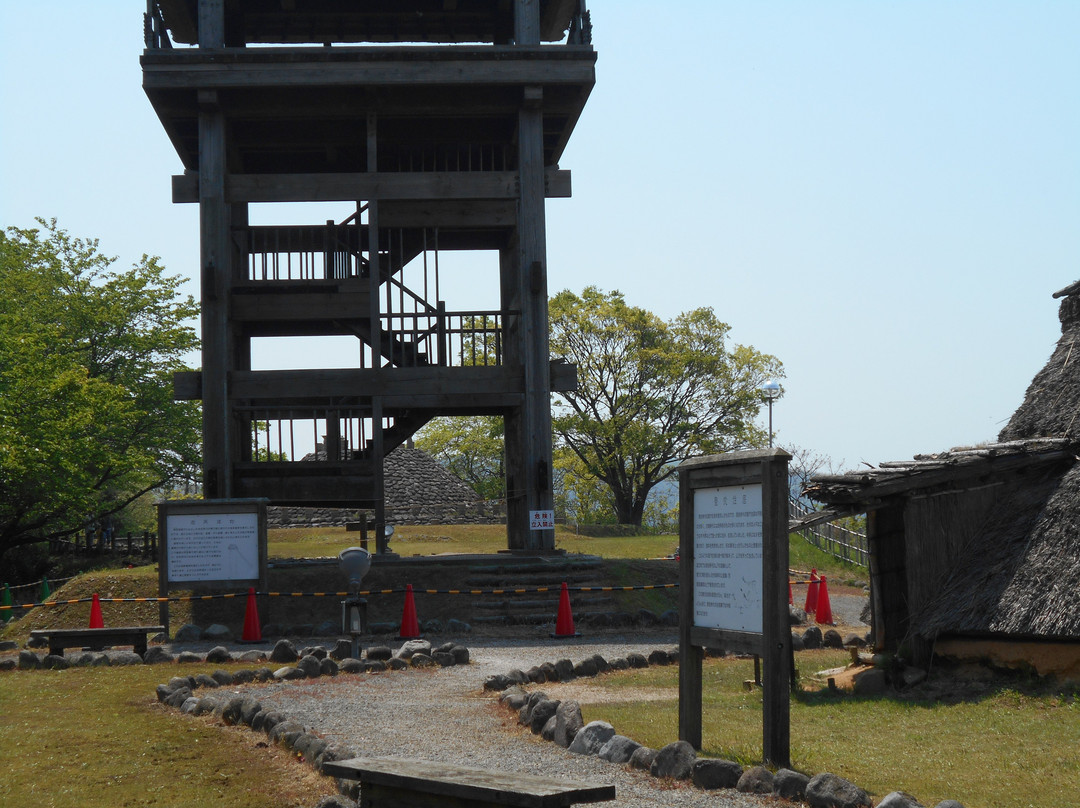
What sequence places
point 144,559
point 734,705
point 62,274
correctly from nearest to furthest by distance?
point 734,705 < point 144,559 < point 62,274

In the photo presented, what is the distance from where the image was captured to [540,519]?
23.9m

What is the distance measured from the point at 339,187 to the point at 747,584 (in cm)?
1756

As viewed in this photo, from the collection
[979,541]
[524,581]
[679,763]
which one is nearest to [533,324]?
[524,581]

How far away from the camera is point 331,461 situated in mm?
24234

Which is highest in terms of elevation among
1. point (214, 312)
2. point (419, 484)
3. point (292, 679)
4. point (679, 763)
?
point (214, 312)

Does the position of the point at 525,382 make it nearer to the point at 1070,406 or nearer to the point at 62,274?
the point at 1070,406

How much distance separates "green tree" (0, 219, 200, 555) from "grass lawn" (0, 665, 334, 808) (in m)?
24.3

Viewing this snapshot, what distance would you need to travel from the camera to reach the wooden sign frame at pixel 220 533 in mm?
19375

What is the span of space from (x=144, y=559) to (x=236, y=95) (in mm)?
20709

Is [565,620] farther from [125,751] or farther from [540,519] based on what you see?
[125,751]

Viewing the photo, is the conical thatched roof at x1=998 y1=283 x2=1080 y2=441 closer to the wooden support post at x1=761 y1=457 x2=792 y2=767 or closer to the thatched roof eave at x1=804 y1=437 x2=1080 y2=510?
the thatched roof eave at x1=804 y1=437 x2=1080 y2=510

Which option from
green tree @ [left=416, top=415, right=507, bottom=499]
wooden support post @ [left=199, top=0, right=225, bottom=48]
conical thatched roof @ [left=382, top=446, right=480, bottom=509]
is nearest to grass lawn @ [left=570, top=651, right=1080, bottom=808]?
wooden support post @ [left=199, top=0, right=225, bottom=48]

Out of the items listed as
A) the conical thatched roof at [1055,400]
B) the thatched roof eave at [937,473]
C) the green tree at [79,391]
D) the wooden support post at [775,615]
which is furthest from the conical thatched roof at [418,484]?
the wooden support post at [775,615]

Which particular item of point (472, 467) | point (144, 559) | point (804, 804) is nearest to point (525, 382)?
point (804, 804)
